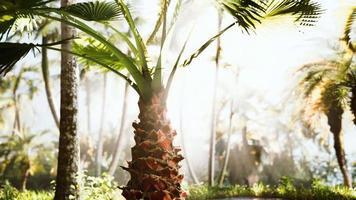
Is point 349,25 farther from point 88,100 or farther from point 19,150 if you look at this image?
point 88,100

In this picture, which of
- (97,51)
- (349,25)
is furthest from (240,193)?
(97,51)

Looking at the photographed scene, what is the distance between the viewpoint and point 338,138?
57.8ft

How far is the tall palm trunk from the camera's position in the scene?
1750 centimetres

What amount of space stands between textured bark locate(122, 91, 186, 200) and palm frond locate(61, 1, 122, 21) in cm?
156

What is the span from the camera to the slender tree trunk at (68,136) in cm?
871

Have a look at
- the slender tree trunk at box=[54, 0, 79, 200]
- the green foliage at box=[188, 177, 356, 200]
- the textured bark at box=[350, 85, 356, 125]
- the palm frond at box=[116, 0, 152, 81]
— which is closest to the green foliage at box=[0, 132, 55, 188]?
the green foliage at box=[188, 177, 356, 200]

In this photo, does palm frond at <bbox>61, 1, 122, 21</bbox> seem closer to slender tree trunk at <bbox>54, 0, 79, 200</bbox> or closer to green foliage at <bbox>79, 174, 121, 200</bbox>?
slender tree trunk at <bbox>54, 0, 79, 200</bbox>

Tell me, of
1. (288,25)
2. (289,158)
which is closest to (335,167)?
(289,158)

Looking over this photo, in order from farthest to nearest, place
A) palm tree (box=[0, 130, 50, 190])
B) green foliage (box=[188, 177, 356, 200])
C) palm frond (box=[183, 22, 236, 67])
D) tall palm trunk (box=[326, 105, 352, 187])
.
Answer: palm tree (box=[0, 130, 50, 190]), tall palm trunk (box=[326, 105, 352, 187]), green foliage (box=[188, 177, 356, 200]), palm frond (box=[183, 22, 236, 67])

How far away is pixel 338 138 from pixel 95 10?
14441mm

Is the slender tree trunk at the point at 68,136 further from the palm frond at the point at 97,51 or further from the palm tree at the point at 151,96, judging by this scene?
the palm tree at the point at 151,96

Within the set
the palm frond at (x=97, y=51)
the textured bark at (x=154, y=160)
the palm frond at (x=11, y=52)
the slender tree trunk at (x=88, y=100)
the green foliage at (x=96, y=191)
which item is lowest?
the green foliage at (x=96, y=191)

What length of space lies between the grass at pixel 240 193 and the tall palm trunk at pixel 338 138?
8.82 feet

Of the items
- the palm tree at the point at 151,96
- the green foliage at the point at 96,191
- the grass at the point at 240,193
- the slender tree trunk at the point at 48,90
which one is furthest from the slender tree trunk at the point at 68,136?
the slender tree trunk at the point at 48,90
